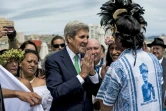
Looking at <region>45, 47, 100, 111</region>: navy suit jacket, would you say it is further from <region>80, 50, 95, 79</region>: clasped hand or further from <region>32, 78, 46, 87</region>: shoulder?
<region>32, 78, 46, 87</region>: shoulder

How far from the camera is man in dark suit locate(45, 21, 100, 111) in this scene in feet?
11.1

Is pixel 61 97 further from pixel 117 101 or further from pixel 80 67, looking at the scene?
pixel 117 101

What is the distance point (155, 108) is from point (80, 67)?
3.32ft

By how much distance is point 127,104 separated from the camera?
297cm

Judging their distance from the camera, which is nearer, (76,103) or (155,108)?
(155,108)

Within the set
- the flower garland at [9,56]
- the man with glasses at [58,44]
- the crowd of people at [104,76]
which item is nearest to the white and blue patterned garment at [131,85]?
the crowd of people at [104,76]

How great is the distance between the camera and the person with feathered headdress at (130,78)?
9.68ft

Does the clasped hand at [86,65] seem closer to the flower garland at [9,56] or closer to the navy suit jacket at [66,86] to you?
the navy suit jacket at [66,86]

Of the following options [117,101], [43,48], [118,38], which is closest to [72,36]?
[118,38]

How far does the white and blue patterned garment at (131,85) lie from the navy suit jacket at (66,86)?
0.45 m

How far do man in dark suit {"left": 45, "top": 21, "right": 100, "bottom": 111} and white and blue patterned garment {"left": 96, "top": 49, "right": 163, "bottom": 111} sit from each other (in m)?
0.42

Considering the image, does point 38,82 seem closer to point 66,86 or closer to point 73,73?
point 73,73

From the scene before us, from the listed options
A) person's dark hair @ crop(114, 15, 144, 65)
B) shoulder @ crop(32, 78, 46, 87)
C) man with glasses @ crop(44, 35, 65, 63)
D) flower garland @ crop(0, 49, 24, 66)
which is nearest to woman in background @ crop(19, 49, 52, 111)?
shoulder @ crop(32, 78, 46, 87)

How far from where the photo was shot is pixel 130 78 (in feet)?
9.66
